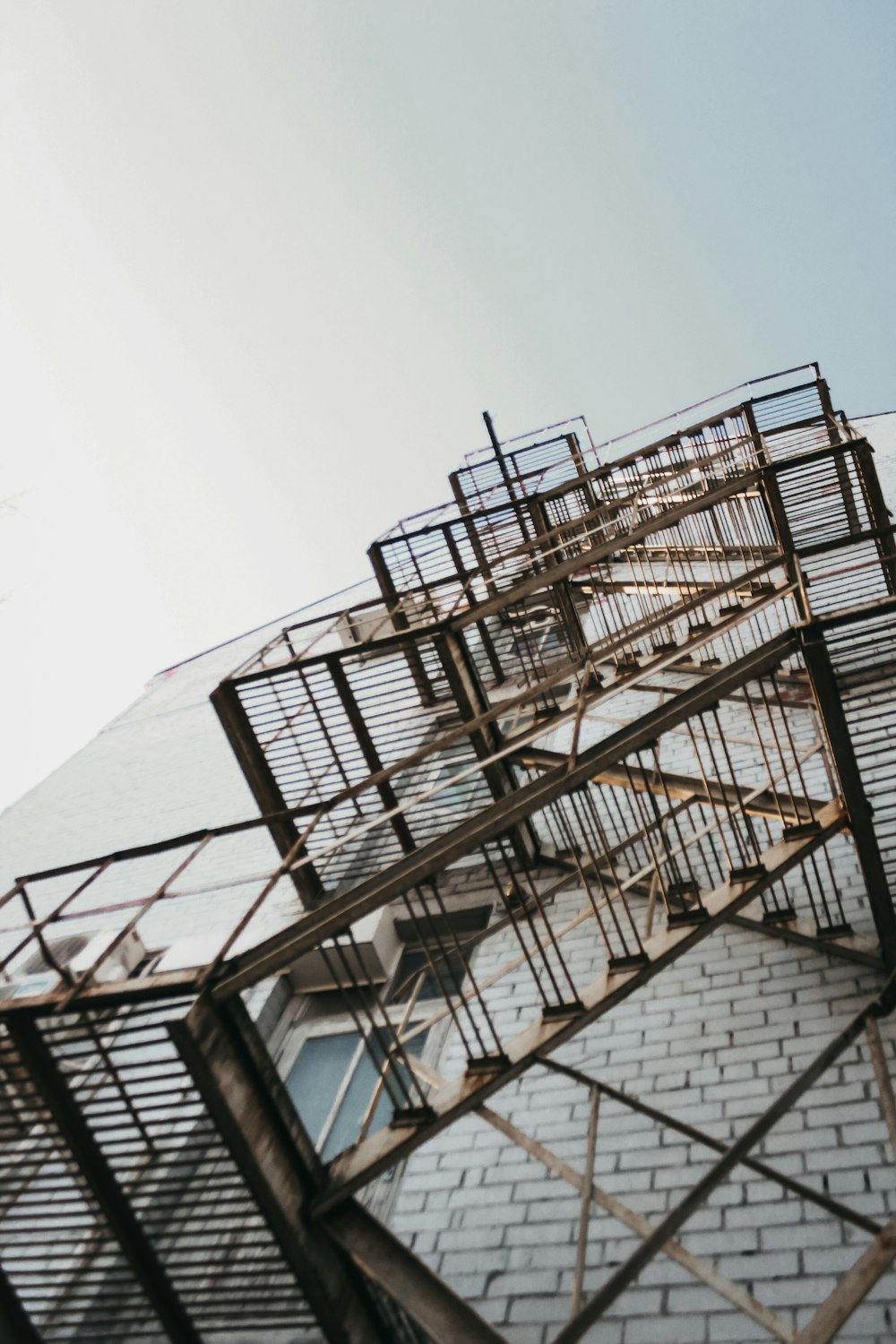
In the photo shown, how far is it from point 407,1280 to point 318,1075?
355 cm

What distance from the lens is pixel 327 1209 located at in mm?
4582

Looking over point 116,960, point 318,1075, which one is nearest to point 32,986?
point 116,960

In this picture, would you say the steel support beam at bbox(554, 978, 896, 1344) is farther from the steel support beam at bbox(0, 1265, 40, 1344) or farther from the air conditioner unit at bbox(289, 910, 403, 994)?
the air conditioner unit at bbox(289, 910, 403, 994)

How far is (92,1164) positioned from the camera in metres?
4.53

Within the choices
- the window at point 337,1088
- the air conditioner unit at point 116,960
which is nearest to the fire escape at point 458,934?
the window at point 337,1088

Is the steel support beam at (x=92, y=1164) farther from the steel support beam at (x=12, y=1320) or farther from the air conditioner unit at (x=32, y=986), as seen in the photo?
the air conditioner unit at (x=32, y=986)

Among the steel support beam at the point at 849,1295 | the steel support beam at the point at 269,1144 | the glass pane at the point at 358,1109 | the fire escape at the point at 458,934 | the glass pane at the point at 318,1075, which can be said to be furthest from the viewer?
the glass pane at the point at 318,1075

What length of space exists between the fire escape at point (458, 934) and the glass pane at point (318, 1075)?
1.26 ft

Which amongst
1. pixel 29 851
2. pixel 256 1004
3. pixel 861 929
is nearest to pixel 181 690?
pixel 29 851

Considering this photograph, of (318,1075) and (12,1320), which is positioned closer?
(12,1320)

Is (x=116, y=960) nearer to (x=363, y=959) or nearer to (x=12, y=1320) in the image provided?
(x=363, y=959)

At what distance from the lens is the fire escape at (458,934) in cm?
438

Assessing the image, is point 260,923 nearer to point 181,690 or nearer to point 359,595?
point 181,690

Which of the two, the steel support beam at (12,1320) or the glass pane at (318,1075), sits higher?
Answer: the steel support beam at (12,1320)
